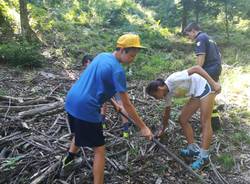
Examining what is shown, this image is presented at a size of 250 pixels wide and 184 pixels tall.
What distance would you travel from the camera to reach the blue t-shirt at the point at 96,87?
4.02 meters

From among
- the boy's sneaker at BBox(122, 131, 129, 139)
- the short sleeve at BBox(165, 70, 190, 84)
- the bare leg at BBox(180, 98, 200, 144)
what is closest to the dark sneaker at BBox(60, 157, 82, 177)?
the boy's sneaker at BBox(122, 131, 129, 139)

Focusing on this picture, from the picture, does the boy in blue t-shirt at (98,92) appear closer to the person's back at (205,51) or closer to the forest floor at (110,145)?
the forest floor at (110,145)

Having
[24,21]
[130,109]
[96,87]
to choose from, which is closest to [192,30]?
[130,109]

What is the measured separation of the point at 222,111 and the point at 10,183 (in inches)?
199

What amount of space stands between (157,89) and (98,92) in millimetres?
1319

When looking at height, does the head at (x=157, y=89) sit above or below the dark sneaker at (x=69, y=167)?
above

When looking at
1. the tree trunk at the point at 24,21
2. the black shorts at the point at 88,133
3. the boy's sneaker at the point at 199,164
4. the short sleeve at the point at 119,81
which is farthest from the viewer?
the tree trunk at the point at 24,21

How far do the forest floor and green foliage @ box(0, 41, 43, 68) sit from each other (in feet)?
5.52

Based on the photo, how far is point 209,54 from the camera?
6496mm

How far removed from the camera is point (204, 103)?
5699mm

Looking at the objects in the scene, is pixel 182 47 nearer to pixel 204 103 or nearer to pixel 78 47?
pixel 78 47

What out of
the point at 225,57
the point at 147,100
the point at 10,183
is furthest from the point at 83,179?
the point at 225,57

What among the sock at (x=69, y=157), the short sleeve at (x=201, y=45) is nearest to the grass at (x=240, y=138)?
the short sleeve at (x=201, y=45)

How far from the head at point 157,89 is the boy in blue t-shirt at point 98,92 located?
1.00 meters
